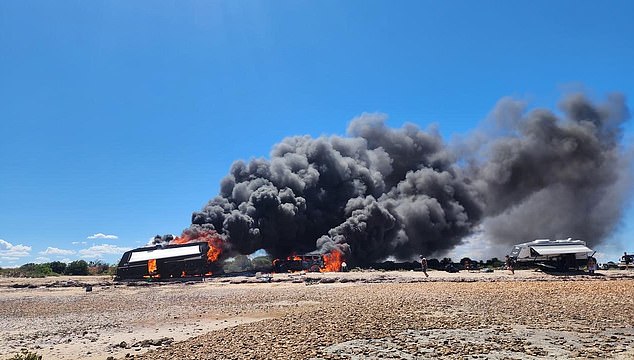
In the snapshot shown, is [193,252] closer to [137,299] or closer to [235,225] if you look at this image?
[235,225]

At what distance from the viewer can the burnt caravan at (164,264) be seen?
189 ft

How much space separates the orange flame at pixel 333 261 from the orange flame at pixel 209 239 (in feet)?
49.4

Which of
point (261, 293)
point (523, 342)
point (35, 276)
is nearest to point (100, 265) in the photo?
point (35, 276)

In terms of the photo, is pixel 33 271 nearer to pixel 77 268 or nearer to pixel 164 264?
pixel 77 268

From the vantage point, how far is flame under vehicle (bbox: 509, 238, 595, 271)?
52.5 meters

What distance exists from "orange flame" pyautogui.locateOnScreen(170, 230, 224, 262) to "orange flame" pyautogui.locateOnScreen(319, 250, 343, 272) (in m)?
15.1

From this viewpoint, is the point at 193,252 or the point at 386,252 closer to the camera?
the point at 193,252

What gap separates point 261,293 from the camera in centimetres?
3662

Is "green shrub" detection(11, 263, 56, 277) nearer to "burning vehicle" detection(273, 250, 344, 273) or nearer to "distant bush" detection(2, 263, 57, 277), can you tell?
"distant bush" detection(2, 263, 57, 277)

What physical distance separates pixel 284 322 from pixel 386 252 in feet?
209

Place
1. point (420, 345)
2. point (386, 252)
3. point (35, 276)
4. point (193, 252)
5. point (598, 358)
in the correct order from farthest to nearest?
point (386, 252) < point (35, 276) < point (193, 252) < point (420, 345) < point (598, 358)

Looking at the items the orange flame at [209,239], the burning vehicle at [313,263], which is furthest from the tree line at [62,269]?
the burning vehicle at [313,263]

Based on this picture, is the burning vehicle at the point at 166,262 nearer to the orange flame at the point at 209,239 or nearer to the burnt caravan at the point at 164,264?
the burnt caravan at the point at 164,264

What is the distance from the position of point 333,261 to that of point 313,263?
2839 mm
